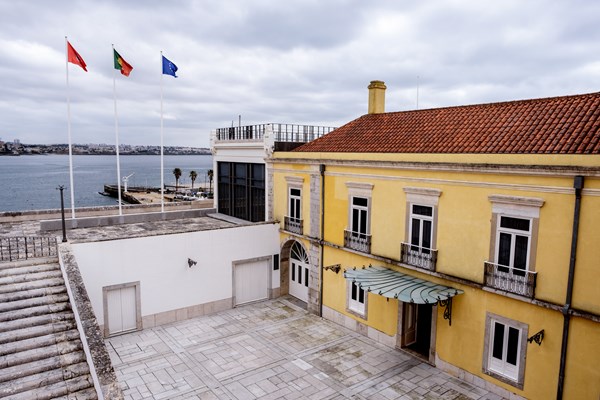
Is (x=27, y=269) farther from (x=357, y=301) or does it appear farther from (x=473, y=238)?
(x=473, y=238)

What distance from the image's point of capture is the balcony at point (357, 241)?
17.2 metres

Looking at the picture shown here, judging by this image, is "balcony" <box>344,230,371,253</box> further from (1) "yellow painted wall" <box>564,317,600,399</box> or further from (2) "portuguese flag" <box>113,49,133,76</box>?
(2) "portuguese flag" <box>113,49,133,76</box>


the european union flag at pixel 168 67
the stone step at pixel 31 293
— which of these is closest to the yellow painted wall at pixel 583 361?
the stone step at pixel 31 293

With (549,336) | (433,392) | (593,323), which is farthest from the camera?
(433,392)

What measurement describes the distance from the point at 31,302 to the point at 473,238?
46.3 feet

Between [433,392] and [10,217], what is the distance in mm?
23992

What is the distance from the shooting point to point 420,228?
49.9ft

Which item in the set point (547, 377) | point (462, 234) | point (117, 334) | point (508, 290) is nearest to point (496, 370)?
point (547, 377)

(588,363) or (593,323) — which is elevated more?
(593,323)

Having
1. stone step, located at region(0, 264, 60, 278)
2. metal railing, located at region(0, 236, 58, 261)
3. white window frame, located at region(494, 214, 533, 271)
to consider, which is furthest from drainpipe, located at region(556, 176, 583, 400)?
metal railing, located at region(0, 236, 58, 261)

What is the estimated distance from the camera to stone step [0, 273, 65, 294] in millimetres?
12555

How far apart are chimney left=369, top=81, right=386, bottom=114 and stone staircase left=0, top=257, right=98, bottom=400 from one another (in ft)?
55.3

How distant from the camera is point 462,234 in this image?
13.7m

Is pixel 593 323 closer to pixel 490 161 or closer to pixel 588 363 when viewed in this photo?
pixel 588 363
